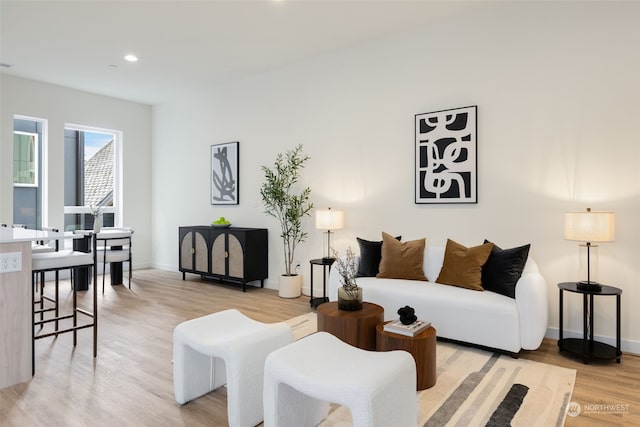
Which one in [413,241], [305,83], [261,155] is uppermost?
[305,83]

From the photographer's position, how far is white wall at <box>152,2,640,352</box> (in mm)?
3170

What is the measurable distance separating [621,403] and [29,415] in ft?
11.2

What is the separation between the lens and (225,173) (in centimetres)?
601

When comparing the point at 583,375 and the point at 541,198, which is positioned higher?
the point at 541,198

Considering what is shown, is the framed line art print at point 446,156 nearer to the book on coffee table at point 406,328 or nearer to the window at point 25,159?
the book on coffee table at point 406,328

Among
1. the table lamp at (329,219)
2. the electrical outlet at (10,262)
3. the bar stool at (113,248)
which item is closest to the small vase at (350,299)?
the table lamp at (329,219)

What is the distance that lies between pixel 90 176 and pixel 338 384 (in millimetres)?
6579

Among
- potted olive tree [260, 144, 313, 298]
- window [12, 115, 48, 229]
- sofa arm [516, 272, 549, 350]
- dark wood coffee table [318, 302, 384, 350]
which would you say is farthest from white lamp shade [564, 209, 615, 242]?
window [12, 115, 48, 229]

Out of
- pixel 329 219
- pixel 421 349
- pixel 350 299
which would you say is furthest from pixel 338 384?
pixel 329 219

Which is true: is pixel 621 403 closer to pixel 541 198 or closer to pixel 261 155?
pixel 541 198

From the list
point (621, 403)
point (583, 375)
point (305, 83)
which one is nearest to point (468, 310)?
point (583, 375)

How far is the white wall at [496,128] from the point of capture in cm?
317

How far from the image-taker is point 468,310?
3.06 metres

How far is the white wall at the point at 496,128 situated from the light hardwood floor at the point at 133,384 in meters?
0.85
